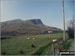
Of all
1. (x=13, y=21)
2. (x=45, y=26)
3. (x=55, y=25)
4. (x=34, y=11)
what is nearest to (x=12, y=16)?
(x=13, y=21)

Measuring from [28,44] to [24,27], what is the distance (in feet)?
1.12

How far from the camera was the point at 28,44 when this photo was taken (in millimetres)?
2664

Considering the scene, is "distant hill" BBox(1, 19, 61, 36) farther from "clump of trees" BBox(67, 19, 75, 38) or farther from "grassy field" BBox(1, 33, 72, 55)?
"clump of trees" BBox(67, 19, 75, 38)

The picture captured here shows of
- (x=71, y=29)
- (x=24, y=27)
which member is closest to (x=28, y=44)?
(x=24, y=27)

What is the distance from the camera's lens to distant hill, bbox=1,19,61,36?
8.71ft

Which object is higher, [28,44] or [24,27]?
[24,27]

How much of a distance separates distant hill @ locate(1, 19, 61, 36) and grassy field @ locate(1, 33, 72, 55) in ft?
0.33

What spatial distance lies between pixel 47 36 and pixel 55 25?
→ 0.89ft

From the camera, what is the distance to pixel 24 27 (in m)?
2.68

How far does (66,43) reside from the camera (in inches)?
106

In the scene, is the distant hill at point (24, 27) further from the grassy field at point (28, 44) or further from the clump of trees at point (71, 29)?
the clump of trees at point (71, 29)

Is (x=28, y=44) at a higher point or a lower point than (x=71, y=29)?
lower

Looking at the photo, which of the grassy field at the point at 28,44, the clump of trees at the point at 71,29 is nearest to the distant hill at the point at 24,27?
the grassy field at the point at 28,44

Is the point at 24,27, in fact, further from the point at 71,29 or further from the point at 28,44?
the point at 71,29
